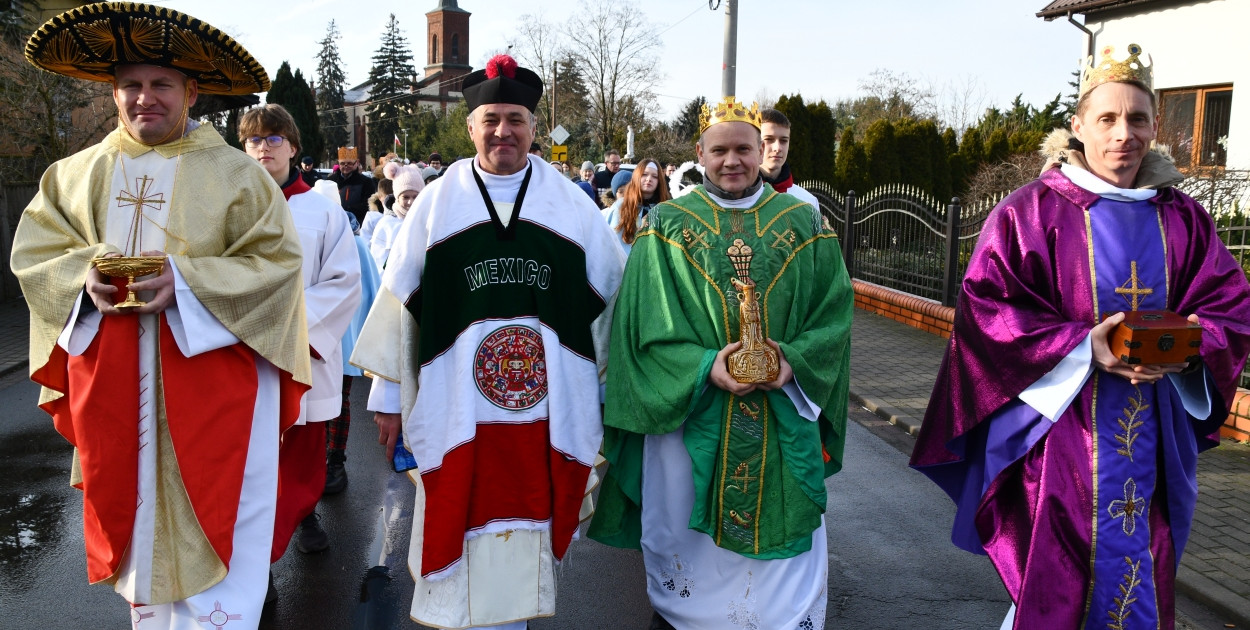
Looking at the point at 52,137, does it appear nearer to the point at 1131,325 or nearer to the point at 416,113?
the point at 1131,325

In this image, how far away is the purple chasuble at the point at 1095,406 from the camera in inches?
123

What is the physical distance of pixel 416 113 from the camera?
76250 mm

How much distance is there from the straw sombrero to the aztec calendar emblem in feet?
4.41

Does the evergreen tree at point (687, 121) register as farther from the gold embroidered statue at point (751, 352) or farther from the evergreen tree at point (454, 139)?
the gold embroidered statue at point (751, 352)

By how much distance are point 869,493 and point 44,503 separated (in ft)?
16.1

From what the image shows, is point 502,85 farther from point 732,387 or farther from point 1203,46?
point 1203,46

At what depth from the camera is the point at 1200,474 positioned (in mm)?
5938


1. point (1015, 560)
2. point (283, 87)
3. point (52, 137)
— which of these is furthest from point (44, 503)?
point (283, 87)

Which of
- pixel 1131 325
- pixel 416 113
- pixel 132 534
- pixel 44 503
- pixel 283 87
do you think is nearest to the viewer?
pixel 1131 325

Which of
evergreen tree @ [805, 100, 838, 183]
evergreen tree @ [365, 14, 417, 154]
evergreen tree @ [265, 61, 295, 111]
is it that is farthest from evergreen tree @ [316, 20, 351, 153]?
Result: evergreen tree @ [805, 100, 838, 183]

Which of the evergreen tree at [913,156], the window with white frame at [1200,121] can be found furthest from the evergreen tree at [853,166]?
the window with white frame at [1200,121]

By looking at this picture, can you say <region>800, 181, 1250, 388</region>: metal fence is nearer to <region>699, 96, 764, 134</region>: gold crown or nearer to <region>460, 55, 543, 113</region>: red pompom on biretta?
<region>699, 96, 764, 134</region>: gold crown

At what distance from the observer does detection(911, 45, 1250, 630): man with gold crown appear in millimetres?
3135

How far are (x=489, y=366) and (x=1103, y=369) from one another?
204 cm
